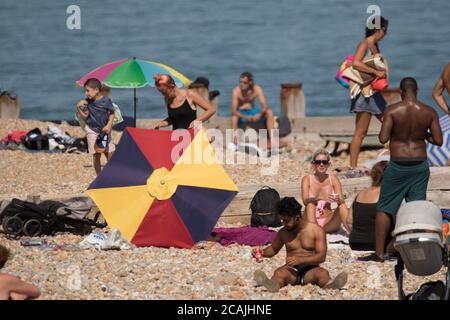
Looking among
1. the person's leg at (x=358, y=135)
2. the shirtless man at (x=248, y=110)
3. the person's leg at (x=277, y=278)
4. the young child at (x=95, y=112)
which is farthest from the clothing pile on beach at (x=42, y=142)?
the person's leg at (x=277, y=278)

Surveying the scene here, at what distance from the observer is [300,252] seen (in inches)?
402

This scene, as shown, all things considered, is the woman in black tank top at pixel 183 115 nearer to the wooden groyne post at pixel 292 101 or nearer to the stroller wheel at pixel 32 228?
the stroller wheel at pixel 32 228

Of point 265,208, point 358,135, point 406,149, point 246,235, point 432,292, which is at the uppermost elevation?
point 358,135

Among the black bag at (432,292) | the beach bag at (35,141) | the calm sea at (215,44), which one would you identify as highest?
the calm sea at (215,44)

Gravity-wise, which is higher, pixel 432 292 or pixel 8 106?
pixel 8 106

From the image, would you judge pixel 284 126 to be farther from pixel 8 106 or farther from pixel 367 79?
pixel 367 79

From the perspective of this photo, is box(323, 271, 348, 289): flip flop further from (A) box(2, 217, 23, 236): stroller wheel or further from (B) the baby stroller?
(A) box(2, 217, 23, 236): stroller wheel

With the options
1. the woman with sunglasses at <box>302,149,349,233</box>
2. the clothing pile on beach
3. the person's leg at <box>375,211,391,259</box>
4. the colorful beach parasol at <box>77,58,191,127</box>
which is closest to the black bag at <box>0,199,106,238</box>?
the woman with sunglasses at <box>302,149,349,233</box>

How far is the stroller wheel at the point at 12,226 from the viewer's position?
1187 centimetres

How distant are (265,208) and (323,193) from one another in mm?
633

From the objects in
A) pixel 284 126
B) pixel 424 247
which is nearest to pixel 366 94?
pixel 424 247

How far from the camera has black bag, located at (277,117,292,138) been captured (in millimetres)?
19948

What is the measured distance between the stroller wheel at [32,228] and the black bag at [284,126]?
828cm

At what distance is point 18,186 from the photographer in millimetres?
14484
